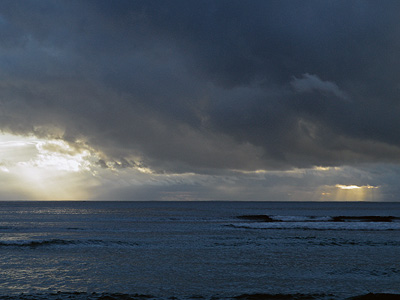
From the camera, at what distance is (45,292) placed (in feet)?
64.3

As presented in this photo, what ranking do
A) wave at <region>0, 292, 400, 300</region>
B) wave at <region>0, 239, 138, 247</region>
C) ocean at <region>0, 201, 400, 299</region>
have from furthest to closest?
wave at <region>0, 239, 138, 247</region> < ocean at <region>0, 201, 400, 299</region> < wave at <region>0, 292, 400, 300</region>

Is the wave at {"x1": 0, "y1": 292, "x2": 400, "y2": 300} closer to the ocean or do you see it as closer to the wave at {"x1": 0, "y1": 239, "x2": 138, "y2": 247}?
the ocean

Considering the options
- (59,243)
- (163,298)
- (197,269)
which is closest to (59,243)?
(59,243)

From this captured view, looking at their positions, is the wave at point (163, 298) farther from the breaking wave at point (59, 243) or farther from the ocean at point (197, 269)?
the breaking wave at point (59, 243)

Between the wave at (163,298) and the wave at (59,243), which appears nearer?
the wave at (163,298)

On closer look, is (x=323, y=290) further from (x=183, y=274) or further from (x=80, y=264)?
(x=80, y=264)

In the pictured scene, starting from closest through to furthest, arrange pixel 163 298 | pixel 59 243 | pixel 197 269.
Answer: pixel 163 298 < pixel 197 269 < pixel 59 243

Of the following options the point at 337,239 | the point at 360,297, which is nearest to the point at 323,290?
the point at 360,297

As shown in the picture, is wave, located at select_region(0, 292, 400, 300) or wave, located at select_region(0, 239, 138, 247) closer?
wave, located at select_region(0, 292, 400, 300)

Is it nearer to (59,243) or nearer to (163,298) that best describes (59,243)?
(59,243)

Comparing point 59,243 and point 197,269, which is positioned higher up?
point 197,269

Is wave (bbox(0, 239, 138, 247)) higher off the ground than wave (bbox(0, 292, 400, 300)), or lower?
lower

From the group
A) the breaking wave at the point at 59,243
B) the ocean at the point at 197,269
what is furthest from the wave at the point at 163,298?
the breaking wave at the point at 59,243

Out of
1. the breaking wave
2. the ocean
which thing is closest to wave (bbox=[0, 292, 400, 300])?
the ocean
